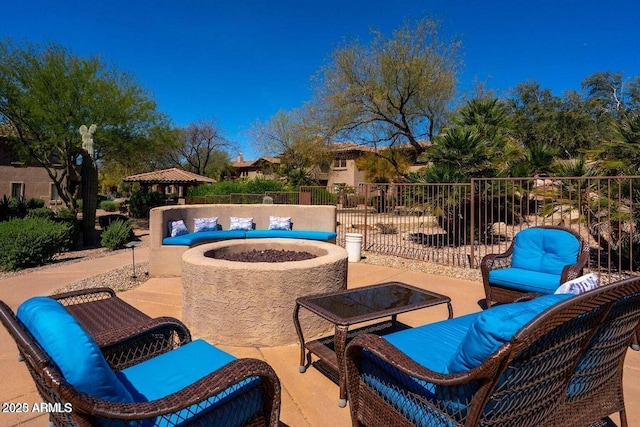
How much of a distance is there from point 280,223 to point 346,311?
6.04 meters

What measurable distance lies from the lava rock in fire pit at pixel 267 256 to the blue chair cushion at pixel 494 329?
343 cm

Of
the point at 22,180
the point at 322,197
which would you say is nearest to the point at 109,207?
the point at 22,180

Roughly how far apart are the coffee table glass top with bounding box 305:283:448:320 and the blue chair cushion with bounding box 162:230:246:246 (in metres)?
4.40

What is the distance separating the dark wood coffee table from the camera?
8.64 ft

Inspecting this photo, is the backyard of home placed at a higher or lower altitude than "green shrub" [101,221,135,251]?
lower

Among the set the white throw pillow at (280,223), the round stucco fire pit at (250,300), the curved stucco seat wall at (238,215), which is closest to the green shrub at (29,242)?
the curved stucco seat wall at (238,215)

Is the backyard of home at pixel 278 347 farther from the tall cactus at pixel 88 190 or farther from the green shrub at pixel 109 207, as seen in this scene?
the green shrub at pixel 109 207

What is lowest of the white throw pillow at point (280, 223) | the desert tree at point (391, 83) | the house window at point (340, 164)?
the white throw pillow at point (280, 223)

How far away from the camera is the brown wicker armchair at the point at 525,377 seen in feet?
4.83

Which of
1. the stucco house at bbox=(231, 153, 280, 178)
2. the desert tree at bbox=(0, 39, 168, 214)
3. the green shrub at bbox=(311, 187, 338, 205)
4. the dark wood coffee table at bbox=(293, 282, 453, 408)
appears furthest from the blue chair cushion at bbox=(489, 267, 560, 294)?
the stucco house at bbox=(231, 153, 280, 178)

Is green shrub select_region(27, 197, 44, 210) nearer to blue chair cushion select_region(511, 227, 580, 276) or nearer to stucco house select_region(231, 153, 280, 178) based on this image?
stucco house select_region(231, 153, 280, 178)

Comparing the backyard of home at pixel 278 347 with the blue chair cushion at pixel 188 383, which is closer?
the blue chair cushion at pixel 188 383

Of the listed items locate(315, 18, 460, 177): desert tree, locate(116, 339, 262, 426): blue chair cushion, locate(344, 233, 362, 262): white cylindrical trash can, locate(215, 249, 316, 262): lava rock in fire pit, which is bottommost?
locate(344, 233, 362, 262): white cylindrical trash can

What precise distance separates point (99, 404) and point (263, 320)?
7.47ft
